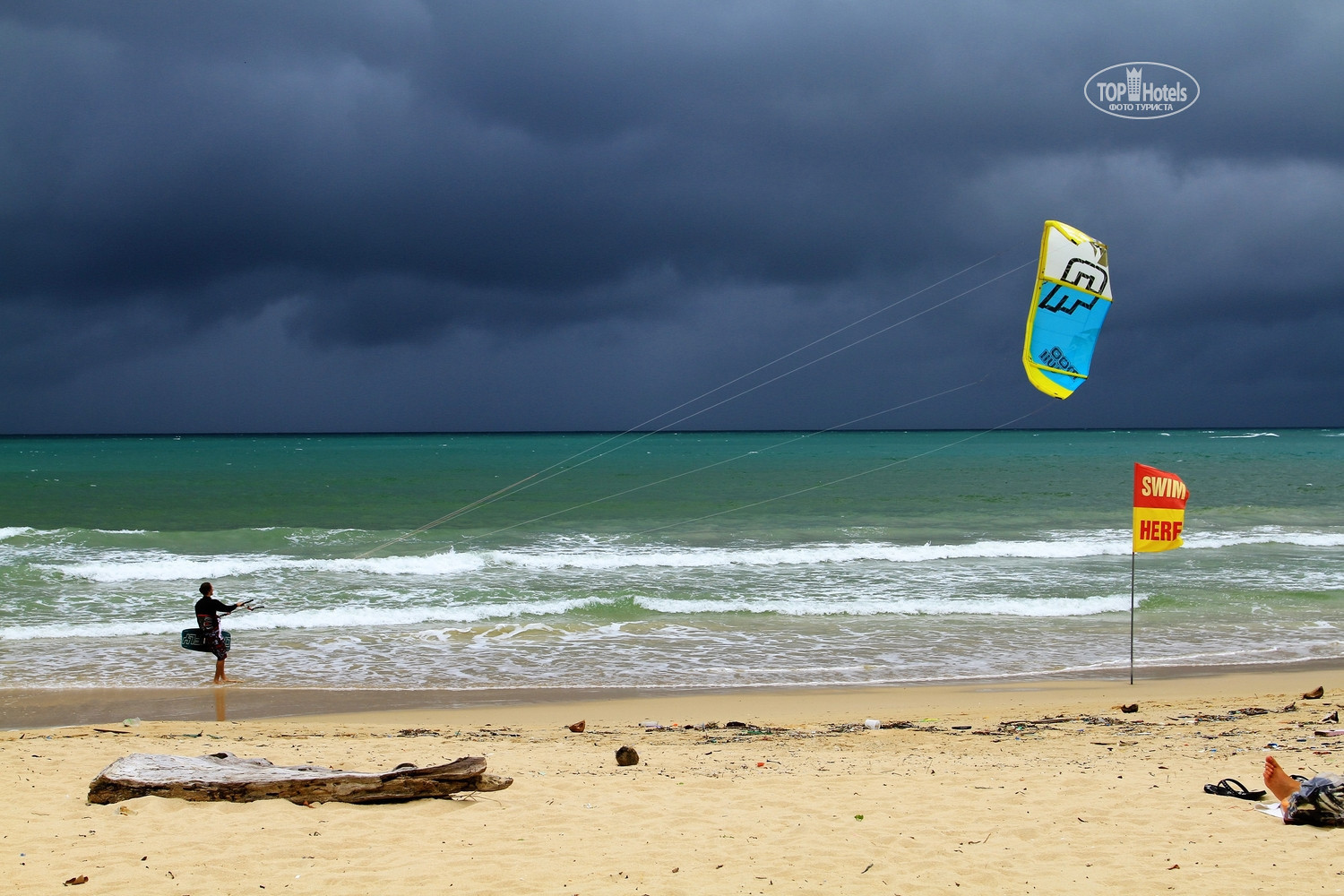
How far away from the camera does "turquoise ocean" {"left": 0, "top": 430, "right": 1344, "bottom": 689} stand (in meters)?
11.9

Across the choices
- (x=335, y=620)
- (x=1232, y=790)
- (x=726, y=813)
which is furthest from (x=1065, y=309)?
(x=335, y=620)

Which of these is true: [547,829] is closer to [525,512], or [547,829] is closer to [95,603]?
[95,603]

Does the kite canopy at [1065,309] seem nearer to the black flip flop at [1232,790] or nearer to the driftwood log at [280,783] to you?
the black flip flop at [1232,790]

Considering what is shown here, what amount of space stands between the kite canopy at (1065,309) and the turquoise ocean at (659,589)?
3.73 meters

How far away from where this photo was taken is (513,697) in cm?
1024

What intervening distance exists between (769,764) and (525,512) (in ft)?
81.6

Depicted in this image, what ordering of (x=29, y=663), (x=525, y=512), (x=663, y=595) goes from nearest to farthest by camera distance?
(x=29, y=663) → (x=663, y=595) → (x=525, y=512)

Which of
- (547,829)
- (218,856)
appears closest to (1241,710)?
(547,829)

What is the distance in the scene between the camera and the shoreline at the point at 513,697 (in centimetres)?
955

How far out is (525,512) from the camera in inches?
1232

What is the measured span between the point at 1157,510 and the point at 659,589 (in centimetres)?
958

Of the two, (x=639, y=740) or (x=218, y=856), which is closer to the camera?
(x=218, y=856)

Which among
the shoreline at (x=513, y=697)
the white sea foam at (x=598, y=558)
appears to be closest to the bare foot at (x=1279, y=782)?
the shoreline at (x=513, y=697)

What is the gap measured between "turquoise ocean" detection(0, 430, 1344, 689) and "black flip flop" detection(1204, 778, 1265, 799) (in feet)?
16.7
